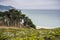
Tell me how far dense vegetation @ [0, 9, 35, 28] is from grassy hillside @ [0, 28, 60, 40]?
0.09 meters

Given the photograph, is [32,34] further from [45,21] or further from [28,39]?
[45,21]

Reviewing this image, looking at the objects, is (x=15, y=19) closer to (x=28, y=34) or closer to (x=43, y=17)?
(x=28, y=34)

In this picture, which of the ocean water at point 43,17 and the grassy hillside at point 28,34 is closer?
the grassy hillside at point 28,34

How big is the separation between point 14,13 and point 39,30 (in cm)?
53

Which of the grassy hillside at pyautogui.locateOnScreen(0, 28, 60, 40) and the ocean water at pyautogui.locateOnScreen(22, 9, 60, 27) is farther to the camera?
the ocean water at pyautogui.locateOnScreen(22, 9, 60, 27)

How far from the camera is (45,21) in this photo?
250 cm

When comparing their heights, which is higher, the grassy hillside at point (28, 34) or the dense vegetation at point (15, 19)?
the dense vegetation at point (15, 19)

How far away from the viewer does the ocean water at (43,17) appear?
2471 mm

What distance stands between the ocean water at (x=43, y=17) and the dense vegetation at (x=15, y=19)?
8 centimetres

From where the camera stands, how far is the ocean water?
2.47 meters

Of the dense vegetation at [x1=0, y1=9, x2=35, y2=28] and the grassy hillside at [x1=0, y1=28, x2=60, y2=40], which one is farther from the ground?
the dense vegetation at [x1=0, y1=9, x2=35, y2=28]

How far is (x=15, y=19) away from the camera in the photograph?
8.02 ft

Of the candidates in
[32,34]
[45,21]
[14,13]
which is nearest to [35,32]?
[32,34]

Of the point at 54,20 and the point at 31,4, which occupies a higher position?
the point at 31,4
